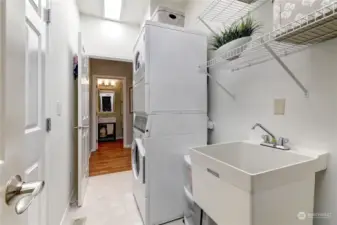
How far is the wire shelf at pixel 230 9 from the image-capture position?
1478 mm

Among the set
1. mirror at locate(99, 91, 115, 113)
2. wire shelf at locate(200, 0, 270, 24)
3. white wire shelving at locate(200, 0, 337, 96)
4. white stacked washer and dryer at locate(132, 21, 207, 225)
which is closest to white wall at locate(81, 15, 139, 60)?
white stacked washer and dryer at locate(132, 21, 207, 225)

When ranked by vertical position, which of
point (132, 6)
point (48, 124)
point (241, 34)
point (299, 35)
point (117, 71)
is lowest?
point (48, 124)

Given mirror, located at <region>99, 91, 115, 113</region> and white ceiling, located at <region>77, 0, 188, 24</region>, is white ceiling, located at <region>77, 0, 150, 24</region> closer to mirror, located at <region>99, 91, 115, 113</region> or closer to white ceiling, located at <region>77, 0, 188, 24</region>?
white ceiling, located at <region>77, 0, 188, 24</region>

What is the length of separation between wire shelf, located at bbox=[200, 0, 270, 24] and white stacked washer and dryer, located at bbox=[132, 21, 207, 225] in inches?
10.6

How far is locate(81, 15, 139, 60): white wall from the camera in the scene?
3076mm

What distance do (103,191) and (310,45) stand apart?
2749 mm

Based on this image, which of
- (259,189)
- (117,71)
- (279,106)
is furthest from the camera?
(117,71)

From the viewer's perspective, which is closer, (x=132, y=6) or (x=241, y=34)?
(x=241, y=34)

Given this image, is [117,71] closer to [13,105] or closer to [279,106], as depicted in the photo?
[279,106]

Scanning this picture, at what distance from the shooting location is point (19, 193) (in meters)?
0.48

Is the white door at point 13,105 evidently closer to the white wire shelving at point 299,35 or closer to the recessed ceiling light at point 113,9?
the white wire shelving at point 299,35

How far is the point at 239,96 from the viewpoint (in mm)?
1670

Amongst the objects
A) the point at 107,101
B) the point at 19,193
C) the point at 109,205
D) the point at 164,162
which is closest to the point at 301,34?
the point at 19,193

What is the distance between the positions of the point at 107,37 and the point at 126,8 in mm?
608
